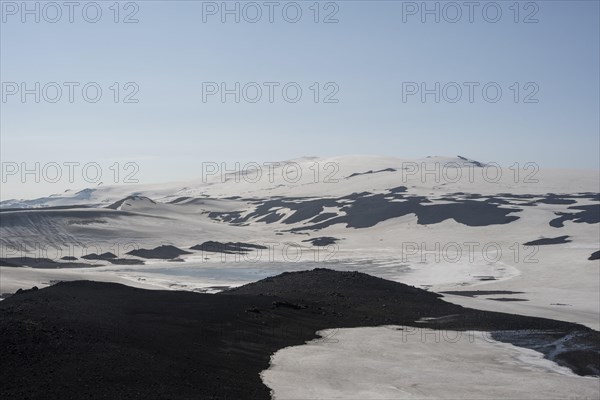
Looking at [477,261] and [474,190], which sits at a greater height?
[474,190]

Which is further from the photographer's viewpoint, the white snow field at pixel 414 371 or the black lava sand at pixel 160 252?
the black lava sand at pixel 160 252

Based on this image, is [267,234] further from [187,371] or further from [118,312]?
[187,371]

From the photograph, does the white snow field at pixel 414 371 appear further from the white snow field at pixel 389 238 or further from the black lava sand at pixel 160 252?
the black lava sand at pixel 160 252

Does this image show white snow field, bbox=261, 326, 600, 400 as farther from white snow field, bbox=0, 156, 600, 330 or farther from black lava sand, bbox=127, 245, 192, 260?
black lava sand, bbox=127, 245, 192, 260

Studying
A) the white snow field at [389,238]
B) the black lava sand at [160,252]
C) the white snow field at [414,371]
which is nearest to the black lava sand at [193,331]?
the white snow field at [414,371]

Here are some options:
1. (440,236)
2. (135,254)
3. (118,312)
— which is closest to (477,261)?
(440,236)

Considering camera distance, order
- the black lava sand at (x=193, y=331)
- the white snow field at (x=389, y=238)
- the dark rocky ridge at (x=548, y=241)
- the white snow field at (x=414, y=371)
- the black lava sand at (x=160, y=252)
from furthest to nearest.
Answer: the dark rocky ridge at (x=548, y=241)
the black lava sand at (x=160, y=252)
the white snow field at (x=389, y=238)
the white snow field at (x=414, y=371)
the black lava sand at (x=193, y=331)
